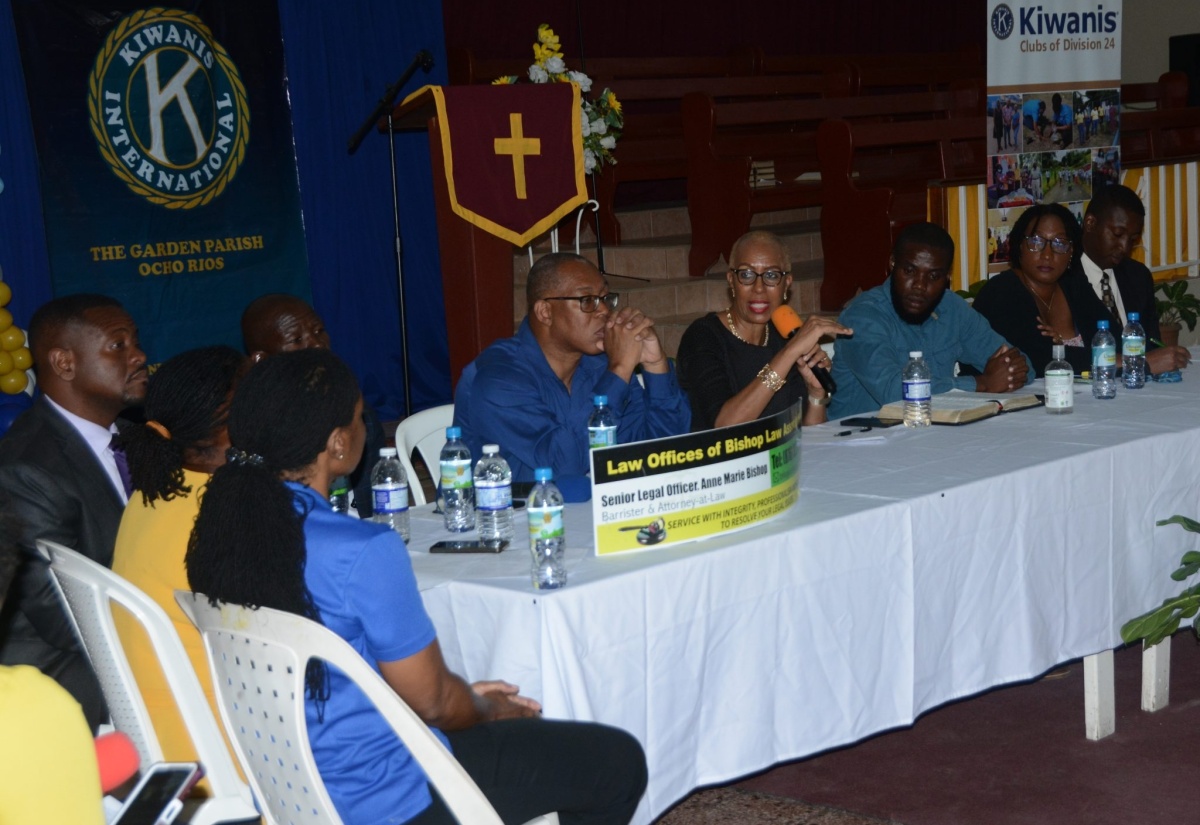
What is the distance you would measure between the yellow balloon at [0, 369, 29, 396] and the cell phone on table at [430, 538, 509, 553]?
3.42m

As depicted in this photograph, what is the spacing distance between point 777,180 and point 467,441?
5787 mm

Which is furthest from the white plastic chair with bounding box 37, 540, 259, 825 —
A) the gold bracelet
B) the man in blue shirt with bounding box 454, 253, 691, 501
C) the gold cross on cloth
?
the gold cross on cloth

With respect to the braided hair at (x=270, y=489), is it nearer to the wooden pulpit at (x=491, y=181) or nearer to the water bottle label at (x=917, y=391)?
the water bottle label at (x=917, y=391)

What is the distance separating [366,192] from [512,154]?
197 centimetres

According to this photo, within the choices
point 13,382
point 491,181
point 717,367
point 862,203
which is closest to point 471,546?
point 717,367

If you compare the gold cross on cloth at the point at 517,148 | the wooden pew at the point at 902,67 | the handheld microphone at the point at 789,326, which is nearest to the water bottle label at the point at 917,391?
the handheld microphone at the point at 789,326

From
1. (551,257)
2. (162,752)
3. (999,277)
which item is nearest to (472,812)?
(162,752)

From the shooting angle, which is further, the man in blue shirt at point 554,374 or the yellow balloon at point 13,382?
the yellow balloon at point 13,382

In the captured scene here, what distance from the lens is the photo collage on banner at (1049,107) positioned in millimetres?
6254

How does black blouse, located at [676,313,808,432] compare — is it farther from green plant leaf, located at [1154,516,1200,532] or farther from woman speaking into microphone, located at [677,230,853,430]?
green plant leaf, located at [1154,516,1200,532]

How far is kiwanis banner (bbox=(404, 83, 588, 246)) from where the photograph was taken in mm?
5332

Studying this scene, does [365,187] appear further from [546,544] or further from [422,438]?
[546,544]

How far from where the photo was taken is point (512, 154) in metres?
5.50

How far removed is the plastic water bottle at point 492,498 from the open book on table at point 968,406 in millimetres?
1440
